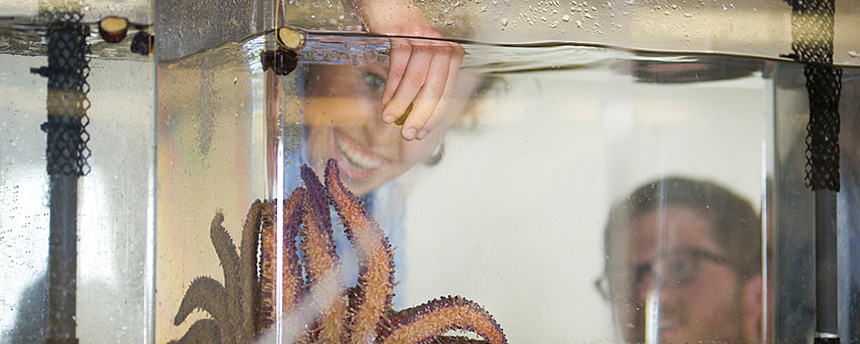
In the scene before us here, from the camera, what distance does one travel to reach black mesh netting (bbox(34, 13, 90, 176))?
105 centimetres

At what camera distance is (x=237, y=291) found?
0.89m

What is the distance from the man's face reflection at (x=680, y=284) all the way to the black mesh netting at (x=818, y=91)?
34 cm

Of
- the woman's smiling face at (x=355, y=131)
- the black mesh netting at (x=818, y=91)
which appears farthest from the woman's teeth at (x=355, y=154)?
the black mesh netting at (x=818, y=91)

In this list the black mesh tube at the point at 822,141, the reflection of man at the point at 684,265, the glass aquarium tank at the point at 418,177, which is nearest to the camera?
the glass aquarium tank at the point at 418,177

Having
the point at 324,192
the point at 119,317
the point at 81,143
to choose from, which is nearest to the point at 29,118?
the point at 81,143

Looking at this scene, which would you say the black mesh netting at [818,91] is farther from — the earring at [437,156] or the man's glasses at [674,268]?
the earring at [437,156]

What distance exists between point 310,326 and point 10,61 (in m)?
0.76

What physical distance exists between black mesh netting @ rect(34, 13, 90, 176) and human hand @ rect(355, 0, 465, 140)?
0.57m

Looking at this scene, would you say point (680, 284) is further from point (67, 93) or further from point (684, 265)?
point (67, 93)

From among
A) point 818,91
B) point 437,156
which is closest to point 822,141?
point 818,91

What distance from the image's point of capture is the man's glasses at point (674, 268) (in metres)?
1.03

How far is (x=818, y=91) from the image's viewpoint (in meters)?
1.24

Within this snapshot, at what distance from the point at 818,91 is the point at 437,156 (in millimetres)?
924

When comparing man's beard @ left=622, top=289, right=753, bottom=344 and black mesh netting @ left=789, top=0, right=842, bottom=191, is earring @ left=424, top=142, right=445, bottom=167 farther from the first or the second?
black mesh netting @ left=789, top=0, right=842, bottom=191
